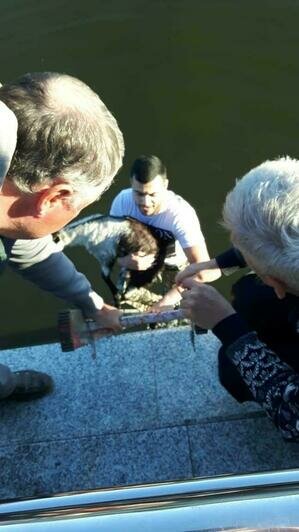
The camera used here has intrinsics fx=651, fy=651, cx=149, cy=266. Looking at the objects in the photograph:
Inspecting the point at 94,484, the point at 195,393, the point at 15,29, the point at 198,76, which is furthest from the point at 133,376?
the point at 15,29

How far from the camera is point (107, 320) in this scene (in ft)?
9.05

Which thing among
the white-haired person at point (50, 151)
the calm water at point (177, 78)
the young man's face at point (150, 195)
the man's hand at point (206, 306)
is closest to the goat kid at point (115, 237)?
the young man's face at point (150, 195)

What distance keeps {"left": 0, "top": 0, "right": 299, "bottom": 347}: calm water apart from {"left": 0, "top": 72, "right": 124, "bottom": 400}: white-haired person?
9.01 ft

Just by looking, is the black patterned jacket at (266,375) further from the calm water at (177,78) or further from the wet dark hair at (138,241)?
the calm water at (177,78)

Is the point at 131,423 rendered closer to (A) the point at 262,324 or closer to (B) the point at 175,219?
(A) the point at 262,324

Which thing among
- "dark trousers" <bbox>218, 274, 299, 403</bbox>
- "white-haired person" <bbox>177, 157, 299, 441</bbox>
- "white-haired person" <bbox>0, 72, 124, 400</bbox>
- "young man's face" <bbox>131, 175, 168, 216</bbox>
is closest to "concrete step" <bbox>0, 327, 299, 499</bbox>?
"dark trousers" <bbox>218, 274, 299, 403</bbox>

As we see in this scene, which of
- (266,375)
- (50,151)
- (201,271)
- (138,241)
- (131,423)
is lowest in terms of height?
(131,423)

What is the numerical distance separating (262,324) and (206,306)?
0.40 m

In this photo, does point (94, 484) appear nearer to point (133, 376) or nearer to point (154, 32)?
point (133, 376)

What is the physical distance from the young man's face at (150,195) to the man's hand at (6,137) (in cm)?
177

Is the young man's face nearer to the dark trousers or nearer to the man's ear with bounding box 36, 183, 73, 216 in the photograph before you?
the dark trousers

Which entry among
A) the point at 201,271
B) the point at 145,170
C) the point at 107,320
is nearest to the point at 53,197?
the point at 107,320

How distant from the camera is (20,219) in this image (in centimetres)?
192

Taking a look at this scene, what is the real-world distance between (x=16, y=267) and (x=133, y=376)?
0.77 metres
